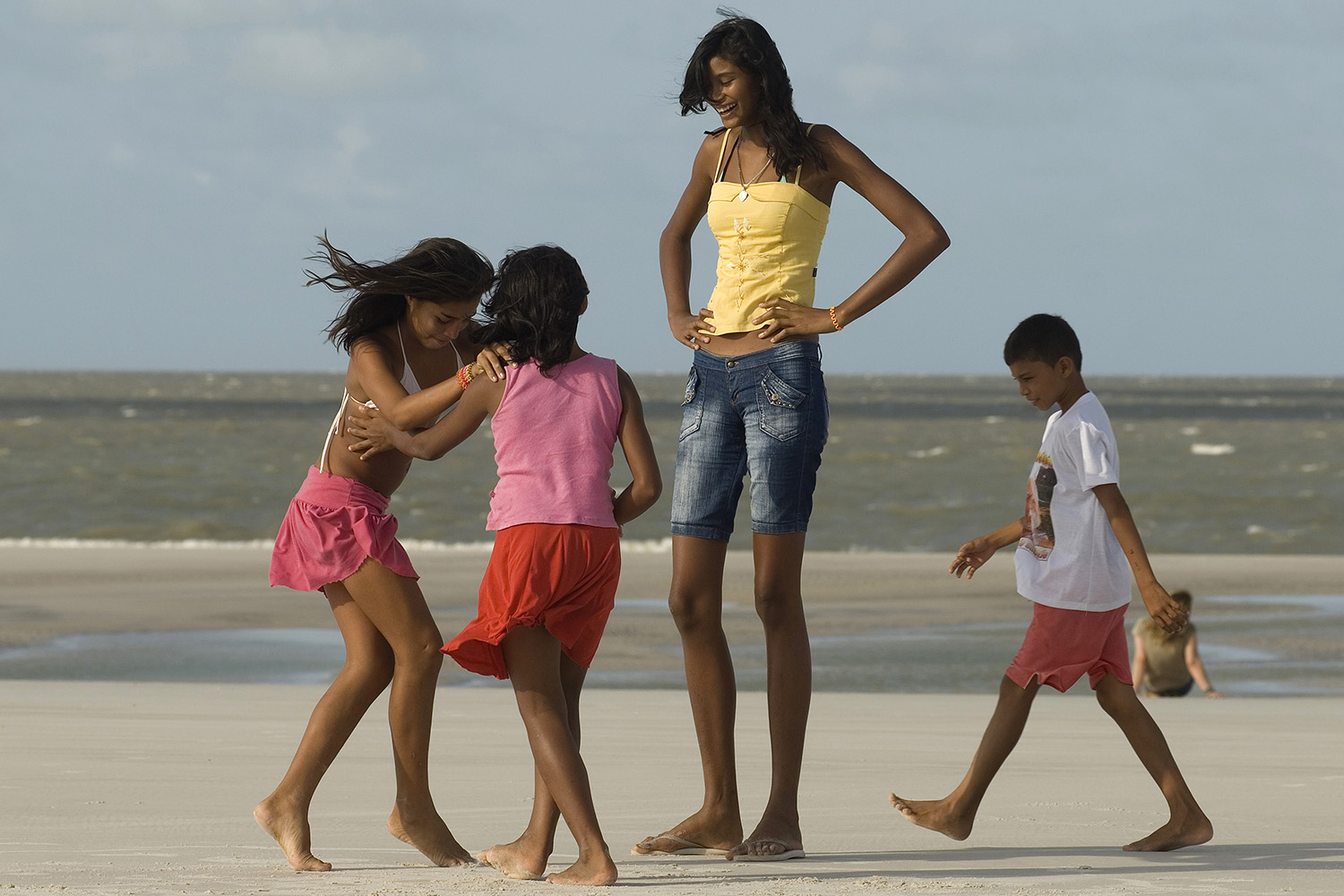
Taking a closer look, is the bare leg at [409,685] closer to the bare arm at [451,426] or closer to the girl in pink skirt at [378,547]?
the girl in pink skirt at [378,547]

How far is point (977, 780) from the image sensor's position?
3.96 m

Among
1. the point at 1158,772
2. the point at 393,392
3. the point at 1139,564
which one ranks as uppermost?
the point at 393,392

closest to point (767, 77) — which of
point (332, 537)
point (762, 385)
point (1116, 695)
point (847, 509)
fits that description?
point (762, 385)

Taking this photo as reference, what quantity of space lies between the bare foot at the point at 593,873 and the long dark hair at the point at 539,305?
1170 mm

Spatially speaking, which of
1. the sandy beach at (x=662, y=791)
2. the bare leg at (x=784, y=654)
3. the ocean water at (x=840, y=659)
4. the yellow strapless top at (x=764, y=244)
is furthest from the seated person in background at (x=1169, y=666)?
the yellow strapless top at (x=764, y=244)

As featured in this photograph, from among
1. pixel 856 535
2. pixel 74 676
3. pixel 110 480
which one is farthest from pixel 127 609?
pixel 110 480

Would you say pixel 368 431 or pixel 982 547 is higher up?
pixel 368 431

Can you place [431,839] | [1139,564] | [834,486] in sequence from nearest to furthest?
[431,839] < [1139,564] < [834,486]

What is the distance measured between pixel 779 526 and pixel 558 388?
2.48 ft

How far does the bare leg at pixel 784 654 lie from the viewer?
151 inches

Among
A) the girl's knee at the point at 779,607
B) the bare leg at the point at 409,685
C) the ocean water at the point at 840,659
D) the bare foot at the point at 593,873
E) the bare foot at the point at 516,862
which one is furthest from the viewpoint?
the ocean water at the point at 840,659

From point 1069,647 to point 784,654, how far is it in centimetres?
78

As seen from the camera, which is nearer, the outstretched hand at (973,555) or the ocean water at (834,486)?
the outstretched hand at (973,555)

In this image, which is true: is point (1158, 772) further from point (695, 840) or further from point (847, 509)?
point (847, 509)
